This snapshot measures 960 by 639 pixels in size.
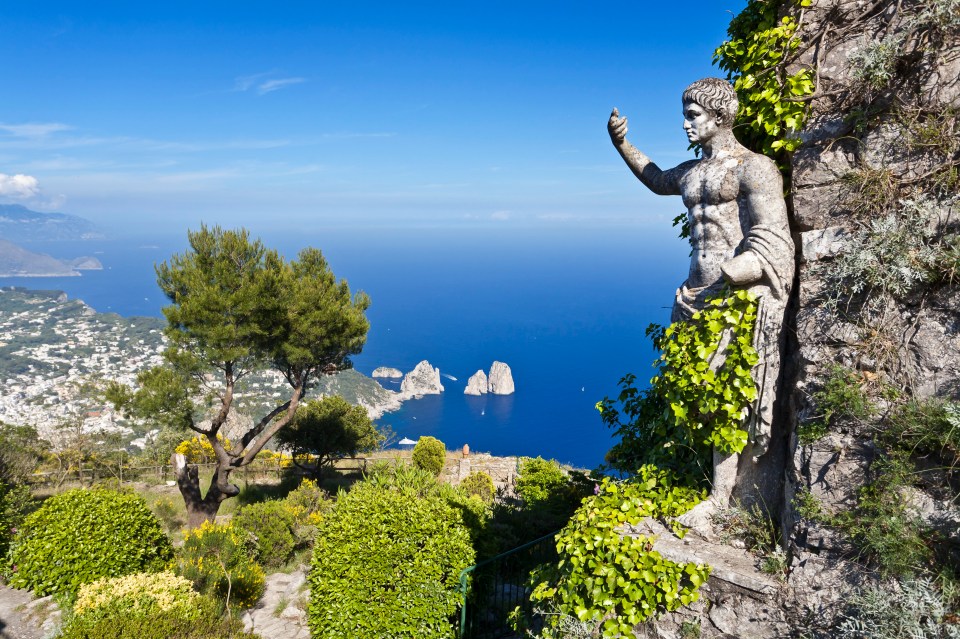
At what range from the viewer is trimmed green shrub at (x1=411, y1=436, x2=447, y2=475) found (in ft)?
51.9

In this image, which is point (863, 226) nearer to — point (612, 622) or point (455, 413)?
point (612, 622)

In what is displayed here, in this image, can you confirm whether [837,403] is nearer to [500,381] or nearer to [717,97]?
[717,97]

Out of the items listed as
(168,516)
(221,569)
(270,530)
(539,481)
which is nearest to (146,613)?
(221,569)

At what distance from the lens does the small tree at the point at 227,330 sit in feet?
36.5

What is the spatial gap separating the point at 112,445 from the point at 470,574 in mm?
19195

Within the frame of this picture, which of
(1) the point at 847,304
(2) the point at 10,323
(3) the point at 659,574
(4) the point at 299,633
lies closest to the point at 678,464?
(3) the point at 659,574

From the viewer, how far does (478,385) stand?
91.3 meters

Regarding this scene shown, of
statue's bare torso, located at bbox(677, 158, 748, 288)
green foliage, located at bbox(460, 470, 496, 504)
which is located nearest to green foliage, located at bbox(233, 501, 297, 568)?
green foliage, located at bbox(460, 470, 496, 504)

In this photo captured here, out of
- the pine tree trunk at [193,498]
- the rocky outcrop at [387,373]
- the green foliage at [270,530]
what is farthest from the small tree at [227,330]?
the rocky outcrop at [387,373]

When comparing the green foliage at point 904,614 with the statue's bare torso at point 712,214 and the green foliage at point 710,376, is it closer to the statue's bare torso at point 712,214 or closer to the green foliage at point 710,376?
the green foliage at point 710,376

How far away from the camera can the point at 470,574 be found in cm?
526

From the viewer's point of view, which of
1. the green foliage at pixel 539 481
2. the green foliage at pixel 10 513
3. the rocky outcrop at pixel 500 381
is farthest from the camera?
the rocky outcrop at pixel 500 381

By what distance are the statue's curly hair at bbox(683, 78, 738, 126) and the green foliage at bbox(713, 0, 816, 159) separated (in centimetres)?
21

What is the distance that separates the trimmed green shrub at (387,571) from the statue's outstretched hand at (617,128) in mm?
4158
